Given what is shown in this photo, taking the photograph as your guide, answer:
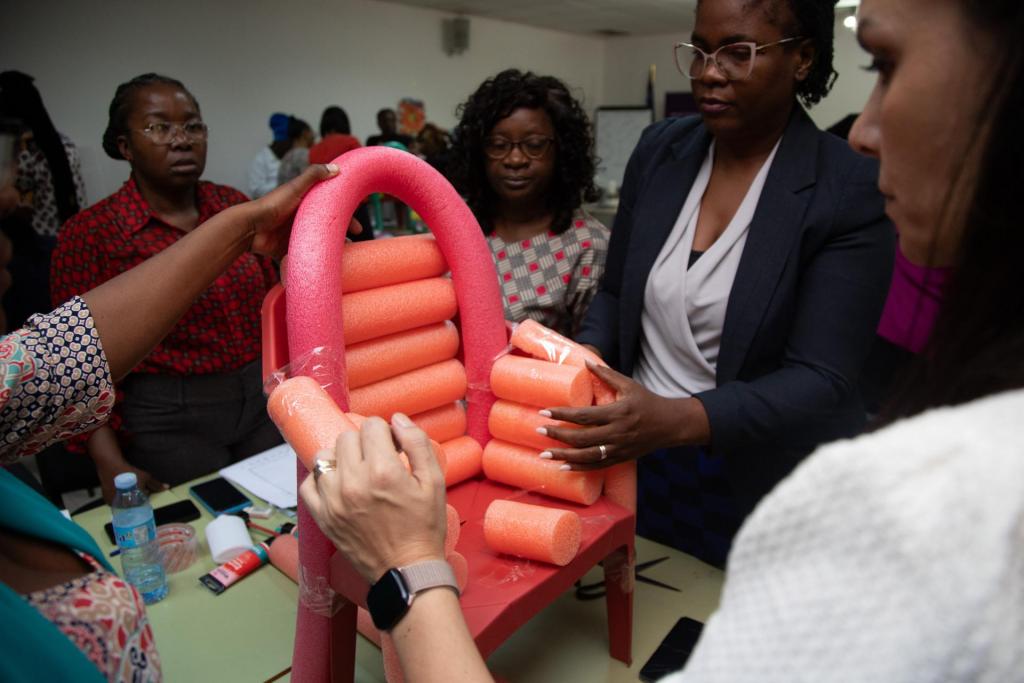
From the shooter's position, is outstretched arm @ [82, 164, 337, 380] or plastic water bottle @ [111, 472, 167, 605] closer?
outstretched arm @ [82, 164, 337, 380]

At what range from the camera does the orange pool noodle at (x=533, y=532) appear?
3.00 feet

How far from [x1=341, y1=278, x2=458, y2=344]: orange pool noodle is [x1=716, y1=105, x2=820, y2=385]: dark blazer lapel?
531mm

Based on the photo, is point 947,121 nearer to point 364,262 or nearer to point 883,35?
point 883,35

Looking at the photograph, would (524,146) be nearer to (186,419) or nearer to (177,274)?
(177,274)

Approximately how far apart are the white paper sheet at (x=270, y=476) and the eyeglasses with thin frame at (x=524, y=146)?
3.21 ft

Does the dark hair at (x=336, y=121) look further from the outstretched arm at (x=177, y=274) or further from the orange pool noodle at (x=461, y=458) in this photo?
the orange pool noodle at (x=461, y=458)

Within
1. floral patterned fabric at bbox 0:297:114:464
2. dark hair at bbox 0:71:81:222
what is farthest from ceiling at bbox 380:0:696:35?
floral patterned fabric at bbox 0:297:114:464

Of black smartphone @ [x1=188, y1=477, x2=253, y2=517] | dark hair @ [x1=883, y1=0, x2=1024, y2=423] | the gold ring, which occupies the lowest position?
black smartphone @ [x1=188, y1=477, x2=253, y2=517]

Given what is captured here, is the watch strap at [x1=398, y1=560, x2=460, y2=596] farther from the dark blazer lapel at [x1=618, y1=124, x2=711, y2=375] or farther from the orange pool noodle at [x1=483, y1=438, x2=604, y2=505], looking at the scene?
the dark blazer lapel at [x1=618, y1=124, x2=711, y2=375]

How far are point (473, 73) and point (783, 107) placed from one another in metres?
8.57

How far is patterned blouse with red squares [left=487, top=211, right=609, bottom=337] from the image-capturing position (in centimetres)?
180

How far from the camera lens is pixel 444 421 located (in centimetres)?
117

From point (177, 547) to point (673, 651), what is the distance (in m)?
0.96

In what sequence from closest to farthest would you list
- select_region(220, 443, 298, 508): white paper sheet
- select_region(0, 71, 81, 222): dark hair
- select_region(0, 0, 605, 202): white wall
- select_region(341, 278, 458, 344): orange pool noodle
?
select_region(341, 278, 458, 344): orange pool noodle
select_region(220, 443, 298, 508): white paper sheet
select_region(0, 71, 81, 222): dark hair
select_region(0, 0, 605, 202): white wall
